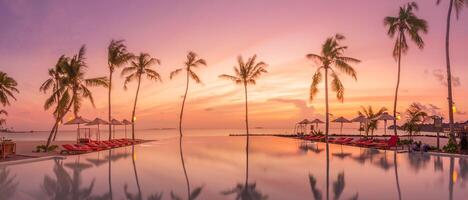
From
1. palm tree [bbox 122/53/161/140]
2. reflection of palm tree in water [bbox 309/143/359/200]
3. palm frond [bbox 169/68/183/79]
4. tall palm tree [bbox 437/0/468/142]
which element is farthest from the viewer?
palm frond [bbox 169/68/183/79]

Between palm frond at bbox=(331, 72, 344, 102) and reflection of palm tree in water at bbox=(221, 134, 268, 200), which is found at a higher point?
palm frond at bbox=(331, 72, 344, 102)

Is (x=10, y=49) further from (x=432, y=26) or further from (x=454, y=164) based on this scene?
(x=432, y=26)

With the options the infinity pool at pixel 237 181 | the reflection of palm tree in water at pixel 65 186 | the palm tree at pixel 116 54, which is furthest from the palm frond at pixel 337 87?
the reflection of palm tree in water at pixel 65 186

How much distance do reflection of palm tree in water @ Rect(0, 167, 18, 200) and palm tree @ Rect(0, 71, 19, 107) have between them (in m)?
18.0

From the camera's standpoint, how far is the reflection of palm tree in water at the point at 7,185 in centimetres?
935

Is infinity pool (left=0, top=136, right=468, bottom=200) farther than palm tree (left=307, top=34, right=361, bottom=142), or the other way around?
palm tree (left=307, top=34, right=361, bottom=142)

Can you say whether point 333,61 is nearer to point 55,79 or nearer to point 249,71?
point 249,71

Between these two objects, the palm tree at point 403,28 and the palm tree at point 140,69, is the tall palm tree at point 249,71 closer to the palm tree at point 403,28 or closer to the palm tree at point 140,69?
the palm tree at point 140,69

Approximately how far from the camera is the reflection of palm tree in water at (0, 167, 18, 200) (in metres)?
9.35

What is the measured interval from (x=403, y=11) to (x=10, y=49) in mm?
28655

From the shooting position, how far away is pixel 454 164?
1539 centimetres

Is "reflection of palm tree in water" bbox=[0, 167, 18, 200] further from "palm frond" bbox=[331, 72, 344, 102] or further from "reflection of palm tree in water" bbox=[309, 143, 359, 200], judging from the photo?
"palm frond" bbox=[331, 72, 344, 102]

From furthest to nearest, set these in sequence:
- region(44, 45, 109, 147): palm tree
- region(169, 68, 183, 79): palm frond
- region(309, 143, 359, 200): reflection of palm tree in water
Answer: region(169, 68, 183, 79): palm frond < region(44, 45, 109, 147): palm tree < region(309, 143, 359, 200): reflection of palm tree in water

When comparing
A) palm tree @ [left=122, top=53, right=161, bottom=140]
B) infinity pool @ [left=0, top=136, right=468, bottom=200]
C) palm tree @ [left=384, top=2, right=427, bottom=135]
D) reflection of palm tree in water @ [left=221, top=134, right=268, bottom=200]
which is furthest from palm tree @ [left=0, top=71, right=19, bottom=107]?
palm tree @ [left=384, top=2, right=427, bottom=135]
